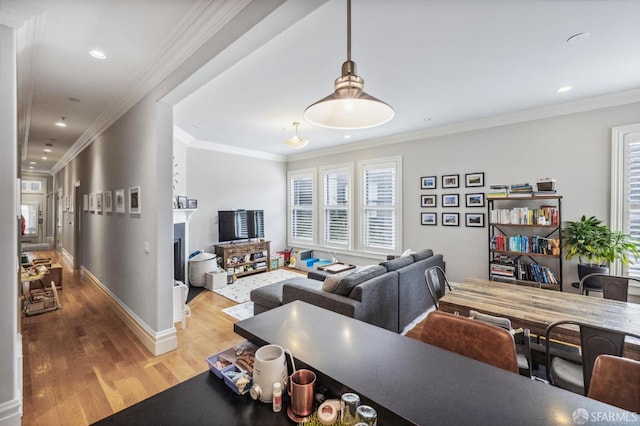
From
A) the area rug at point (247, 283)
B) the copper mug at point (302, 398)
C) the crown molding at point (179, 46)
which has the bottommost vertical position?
the area rug at point (247, 283)

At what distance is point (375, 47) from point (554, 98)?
2.73 meters

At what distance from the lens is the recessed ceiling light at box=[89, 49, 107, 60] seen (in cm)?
228

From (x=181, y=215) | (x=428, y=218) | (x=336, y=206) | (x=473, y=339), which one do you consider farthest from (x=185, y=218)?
(x=473, y=339)

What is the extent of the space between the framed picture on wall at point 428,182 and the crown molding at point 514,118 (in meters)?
0.72

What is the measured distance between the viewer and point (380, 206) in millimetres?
5625

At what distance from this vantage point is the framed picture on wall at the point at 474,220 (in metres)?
4.41

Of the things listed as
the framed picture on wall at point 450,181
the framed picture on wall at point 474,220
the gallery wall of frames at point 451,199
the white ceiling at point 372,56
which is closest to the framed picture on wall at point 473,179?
the gallery wall of frames at point 451,199

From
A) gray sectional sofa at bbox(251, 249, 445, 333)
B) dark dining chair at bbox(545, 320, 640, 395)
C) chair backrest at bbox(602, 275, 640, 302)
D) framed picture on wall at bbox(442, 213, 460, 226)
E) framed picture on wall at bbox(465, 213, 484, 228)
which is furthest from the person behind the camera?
framed picture on wall at bbox(442, 213, 460, 226)

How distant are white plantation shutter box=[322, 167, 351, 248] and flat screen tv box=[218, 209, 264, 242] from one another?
1532 mm

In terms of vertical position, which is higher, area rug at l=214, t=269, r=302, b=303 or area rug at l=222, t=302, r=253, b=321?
area rug at l=214, t=269, r=302, b=303

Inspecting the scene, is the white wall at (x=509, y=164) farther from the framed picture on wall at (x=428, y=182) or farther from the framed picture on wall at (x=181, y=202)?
the framed picture on wall at (x=181, y=202)

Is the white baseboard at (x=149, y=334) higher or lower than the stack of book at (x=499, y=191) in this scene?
lower

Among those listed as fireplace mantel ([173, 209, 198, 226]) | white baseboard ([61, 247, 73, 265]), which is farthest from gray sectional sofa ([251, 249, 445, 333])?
white baseboard ([61, 247, 73, 265])

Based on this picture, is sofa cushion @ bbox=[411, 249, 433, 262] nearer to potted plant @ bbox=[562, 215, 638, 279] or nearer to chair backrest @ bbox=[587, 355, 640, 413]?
potted plant @ bbox=[562, 215, 638, 279]
